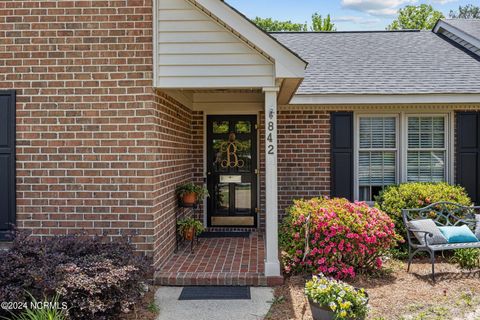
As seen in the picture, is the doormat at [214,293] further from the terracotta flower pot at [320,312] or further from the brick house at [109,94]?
the terracotta flower pot at [320,312]

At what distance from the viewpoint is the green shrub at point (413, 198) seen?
7180 millimetres

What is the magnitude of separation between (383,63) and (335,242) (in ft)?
16.1

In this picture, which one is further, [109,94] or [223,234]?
[223,234]

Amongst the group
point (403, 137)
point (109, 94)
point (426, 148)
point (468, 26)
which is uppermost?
point (468, 26)

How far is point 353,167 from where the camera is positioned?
324 inches

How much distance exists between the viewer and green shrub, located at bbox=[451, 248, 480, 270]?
20.5ft

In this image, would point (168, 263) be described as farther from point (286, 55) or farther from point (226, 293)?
point (286, 55)

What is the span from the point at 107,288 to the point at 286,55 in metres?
3.31

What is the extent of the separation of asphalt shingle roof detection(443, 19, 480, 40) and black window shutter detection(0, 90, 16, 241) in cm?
948

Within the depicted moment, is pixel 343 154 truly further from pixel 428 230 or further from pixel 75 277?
pixel 75 277

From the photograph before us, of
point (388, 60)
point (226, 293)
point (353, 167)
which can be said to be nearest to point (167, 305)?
point (226, 293)

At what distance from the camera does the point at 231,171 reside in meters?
8.73

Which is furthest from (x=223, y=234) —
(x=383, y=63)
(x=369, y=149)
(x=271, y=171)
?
(x=383, y=63)

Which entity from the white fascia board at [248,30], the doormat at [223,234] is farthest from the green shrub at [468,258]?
the white fascia board at [248,30]
